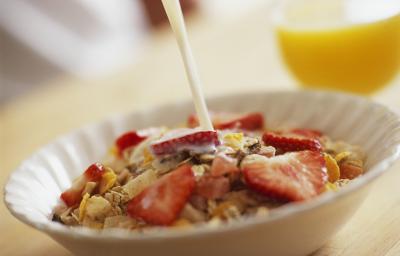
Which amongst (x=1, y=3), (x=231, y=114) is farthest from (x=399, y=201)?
(x=1, y=3)

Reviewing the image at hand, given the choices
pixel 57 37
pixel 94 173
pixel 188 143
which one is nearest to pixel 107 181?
pixel 94 173

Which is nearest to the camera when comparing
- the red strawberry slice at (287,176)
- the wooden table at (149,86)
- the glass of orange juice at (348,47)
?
the red strawberry slice at (287,176)

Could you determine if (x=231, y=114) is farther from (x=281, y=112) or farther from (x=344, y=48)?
(x=344, y=48)

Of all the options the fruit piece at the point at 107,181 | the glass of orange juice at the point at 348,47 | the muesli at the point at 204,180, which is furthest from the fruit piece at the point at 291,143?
the glass of orange juice at the point at 348,47

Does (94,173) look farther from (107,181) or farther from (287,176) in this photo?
(287,176)

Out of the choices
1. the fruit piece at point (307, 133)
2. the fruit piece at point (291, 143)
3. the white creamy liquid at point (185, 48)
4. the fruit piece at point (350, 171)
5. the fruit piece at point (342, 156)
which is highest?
the white creamy liquid at point (185, 48)

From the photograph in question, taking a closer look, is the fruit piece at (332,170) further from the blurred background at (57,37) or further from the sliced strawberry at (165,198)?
the blurred background at (57,37)
